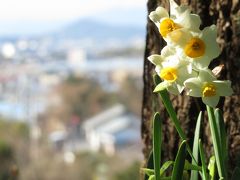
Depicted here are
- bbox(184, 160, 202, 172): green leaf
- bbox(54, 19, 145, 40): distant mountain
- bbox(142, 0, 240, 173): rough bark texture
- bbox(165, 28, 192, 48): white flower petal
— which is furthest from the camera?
bbox(54, 19, 145, 40): distant mountain

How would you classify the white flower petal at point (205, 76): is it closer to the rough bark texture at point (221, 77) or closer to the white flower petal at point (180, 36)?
the white flower petal at point (180, 36)

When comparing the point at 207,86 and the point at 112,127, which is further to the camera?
the point at 112,127

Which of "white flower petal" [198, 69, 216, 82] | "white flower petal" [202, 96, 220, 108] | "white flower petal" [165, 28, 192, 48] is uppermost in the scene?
"white flower petal" [165, 28, 192, 48]

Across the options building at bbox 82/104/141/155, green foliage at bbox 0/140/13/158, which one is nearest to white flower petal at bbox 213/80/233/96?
green foliage at bbox 0/140/13/158

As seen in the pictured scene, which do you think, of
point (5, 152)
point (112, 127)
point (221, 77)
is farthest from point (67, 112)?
point (221, 77)

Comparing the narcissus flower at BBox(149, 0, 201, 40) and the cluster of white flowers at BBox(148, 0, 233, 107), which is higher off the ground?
the narcissus flower at BBox(149, 0, 201, 40)

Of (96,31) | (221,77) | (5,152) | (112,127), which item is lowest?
(112,127)

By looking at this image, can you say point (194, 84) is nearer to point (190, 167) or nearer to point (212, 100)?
point (212, 100)

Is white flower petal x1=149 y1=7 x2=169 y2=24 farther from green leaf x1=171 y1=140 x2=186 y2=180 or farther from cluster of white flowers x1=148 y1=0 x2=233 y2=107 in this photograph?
green leaf x1=171 y1=140 x2=186 y2=180
